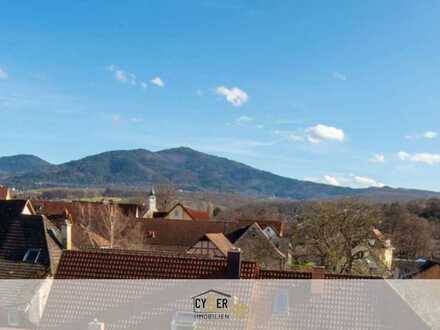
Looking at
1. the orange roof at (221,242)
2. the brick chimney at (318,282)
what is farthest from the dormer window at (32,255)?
the orange roof at (221,242)

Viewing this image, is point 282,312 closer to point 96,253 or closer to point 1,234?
point 96,253

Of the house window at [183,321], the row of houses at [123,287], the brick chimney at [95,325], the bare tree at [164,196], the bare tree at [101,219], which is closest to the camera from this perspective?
the brick chimney at [95,325]

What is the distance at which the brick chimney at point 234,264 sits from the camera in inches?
548

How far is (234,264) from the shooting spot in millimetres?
14008

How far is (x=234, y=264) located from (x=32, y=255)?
7851mm

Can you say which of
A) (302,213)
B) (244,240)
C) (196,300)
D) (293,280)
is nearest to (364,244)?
(302,213)

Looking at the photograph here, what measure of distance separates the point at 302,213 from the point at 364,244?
4224 mm

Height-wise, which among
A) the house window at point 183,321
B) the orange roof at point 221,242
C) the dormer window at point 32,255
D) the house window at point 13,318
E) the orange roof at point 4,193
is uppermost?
the orange roof at point 4,193

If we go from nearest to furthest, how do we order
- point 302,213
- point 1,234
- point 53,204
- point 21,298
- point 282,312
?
point 282,312, point 21,298, point 1,234, point 302,213, point 53,204

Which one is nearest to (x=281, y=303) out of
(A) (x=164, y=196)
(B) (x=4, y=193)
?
(B) (x=4, y=193)

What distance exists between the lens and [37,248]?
17422mm

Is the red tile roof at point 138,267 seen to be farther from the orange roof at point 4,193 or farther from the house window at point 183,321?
the orange roof at point 4,193

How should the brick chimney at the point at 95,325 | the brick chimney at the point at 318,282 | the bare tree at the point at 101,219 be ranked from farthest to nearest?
the bare tree at the point at 101,219, the brick chimney at the point at 318,282, the brick chimney at the point at 95,325

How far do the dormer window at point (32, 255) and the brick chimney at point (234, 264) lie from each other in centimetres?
731
